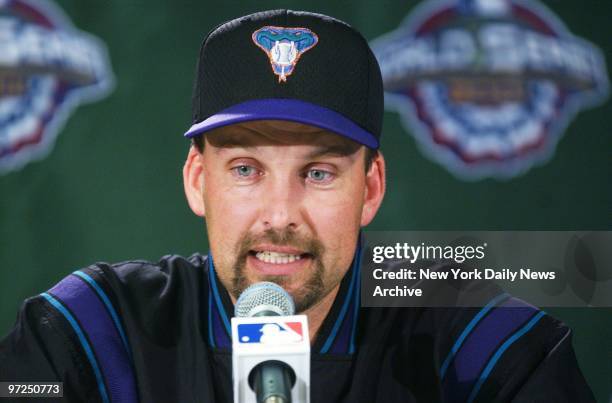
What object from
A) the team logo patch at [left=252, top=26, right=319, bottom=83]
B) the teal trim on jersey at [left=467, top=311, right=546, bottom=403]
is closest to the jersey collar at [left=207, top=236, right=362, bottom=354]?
the teal trim on jersey at [left=467, top=311, right=546, bottom=403]

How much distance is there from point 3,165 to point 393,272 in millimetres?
1075

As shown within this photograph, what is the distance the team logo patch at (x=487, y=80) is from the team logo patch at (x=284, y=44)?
2.74ft

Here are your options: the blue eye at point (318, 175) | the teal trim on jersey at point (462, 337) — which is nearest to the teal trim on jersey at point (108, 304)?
the blue eye at point (318, 175)

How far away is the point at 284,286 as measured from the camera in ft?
4.50

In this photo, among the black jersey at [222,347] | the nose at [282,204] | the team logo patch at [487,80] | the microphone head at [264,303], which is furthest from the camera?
the team logo patch at [487,80]

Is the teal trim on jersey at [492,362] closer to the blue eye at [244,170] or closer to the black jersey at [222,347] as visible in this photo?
the black jersey at [222,347]

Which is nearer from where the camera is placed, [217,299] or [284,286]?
[284,286]

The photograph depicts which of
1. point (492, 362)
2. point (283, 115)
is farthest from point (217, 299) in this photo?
point (492, 362)

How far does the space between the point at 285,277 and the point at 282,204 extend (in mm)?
115

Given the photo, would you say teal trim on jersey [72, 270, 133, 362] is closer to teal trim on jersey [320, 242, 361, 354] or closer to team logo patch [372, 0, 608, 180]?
teal trim on jersey [320, 242, 361, 354]

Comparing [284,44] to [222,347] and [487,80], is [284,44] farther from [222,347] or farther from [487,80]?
[487,80]

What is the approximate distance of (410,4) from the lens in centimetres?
222

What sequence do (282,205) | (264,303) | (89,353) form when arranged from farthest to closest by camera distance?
(89,353)
(282,205)
(264,303)

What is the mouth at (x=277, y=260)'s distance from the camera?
1.34m
